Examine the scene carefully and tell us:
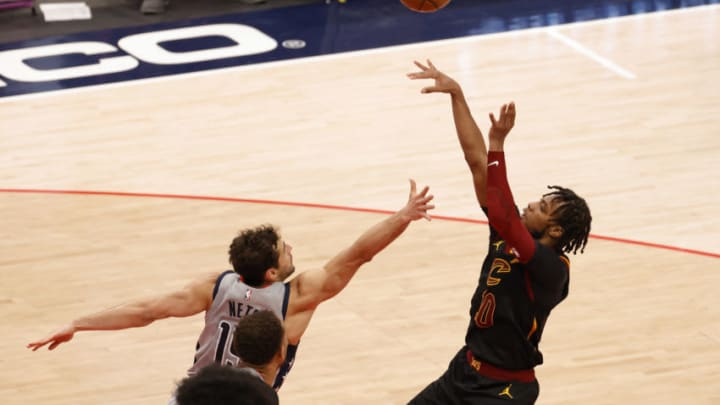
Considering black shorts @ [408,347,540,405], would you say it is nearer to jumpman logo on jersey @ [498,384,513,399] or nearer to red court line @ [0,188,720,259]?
jumpman logo on jersey @ [498,384,513,399]

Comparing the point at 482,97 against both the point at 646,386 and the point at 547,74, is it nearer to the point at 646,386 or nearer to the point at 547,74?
the point at 547,74

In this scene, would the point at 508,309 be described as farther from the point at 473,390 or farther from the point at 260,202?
the point at 260,202

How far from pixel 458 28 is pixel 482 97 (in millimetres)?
2289

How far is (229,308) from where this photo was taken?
608 cm

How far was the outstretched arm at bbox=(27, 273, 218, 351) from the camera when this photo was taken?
20.2 feet

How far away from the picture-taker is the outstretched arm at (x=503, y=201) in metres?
5.75

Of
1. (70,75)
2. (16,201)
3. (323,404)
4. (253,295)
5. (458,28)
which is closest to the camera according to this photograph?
(253,295)

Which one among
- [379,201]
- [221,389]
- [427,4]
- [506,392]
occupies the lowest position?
[379,201]

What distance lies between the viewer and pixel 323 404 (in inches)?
320

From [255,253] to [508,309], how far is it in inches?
48.9

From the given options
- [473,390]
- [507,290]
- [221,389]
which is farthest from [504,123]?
[221,389]

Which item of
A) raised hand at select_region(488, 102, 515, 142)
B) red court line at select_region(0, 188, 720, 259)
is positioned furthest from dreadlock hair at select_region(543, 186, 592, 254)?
red court line at select_region(0, 188, 720, 259)

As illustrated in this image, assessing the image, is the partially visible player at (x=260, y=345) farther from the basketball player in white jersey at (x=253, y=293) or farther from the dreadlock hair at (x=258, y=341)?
the basketball player in white jersey at (x=253, y=293)

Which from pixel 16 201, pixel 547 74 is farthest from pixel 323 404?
pixel 547 74
